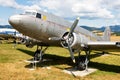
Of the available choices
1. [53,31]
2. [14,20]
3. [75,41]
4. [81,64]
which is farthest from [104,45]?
[14,20]

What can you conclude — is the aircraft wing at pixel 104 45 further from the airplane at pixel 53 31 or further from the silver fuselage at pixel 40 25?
the silver fuselage at pixel 40 25

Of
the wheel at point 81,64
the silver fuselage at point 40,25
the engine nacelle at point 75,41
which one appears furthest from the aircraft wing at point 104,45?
the silver fuselage at point 40,25

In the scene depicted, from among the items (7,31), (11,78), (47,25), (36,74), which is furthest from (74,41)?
(7,31)

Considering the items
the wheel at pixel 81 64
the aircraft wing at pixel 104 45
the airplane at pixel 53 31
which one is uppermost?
the airplane at pixel 53 31

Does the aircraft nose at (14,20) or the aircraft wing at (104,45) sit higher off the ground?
the aircraft nose at (14,20)

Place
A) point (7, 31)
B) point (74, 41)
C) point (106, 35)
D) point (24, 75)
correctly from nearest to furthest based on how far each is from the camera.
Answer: point (24, 75) → point (74, 41) → point (106, 35) → point (7, 31)

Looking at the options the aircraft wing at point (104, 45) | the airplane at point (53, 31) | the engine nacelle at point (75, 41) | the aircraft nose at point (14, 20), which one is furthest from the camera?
the aircraft wing at point (104, 45)

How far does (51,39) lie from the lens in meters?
20.0

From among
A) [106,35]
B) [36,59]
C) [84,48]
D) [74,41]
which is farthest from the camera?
[106,35]

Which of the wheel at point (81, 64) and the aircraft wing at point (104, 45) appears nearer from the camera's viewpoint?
the aircraft wing at point (104, 45)

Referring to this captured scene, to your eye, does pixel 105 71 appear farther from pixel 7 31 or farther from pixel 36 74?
pixel 7 31

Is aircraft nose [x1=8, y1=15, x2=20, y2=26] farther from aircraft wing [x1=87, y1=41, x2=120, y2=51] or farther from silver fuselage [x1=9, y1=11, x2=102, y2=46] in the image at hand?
aircraft wing [x1=87, y1=41, x2=120, y2=51]

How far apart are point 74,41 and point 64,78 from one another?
3.61 m

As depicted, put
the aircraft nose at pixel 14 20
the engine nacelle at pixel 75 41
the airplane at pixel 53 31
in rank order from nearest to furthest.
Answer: the aircraft nose at pixel 14 20
the airplane at pixel 53 31
the engine nacelle at pixel 75 41
